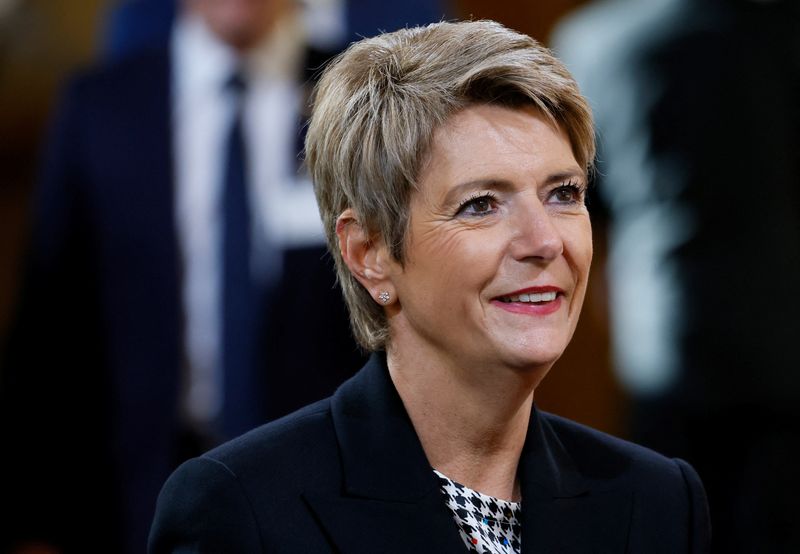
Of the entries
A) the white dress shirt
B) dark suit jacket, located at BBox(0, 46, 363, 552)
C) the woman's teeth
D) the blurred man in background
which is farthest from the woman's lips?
the blurred man in background

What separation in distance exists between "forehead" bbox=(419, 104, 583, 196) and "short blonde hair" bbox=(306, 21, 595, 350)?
0.02m

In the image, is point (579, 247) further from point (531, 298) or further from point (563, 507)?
point (563, 507)

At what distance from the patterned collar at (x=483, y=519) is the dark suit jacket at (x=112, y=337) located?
60.8 inches

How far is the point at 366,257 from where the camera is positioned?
2.43 m

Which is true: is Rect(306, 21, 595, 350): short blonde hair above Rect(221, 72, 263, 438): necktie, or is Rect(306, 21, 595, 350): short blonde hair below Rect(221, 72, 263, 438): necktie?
above

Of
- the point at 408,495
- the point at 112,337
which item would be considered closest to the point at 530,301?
the point at 408,495

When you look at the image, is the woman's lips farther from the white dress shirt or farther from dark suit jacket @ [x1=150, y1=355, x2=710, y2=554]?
the white dress shirt

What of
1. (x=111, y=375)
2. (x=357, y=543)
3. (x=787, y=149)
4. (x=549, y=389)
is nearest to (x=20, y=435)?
(x=111, y=375)

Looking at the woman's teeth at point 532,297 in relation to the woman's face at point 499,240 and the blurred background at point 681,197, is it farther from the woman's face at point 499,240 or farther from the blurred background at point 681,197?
the blurred background at point 681,197

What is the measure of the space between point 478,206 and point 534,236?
111 mm

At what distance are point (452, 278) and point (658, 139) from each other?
2276 mm

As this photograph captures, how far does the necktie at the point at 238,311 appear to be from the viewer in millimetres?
3965

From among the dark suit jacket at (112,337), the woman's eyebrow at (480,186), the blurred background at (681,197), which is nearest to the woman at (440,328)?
the woman's eyebrow at (480,186)

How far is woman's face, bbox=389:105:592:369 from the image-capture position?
226 cm
